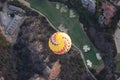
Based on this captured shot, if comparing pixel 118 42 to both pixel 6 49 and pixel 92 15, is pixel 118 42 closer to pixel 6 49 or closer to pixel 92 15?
pixel 92 15

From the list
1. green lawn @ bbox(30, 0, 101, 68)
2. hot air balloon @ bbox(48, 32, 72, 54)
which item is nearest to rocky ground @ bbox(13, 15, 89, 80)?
green lawn @ bbox(30, 0, 101, 68)

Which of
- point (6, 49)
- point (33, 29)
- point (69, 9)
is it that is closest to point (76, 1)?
point (69, 9)

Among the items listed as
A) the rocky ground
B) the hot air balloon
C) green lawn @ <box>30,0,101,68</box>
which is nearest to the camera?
the hot air balloon

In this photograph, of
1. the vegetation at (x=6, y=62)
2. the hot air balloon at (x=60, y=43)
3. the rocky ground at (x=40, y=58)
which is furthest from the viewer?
the rocky ground at (x=40, y=58)

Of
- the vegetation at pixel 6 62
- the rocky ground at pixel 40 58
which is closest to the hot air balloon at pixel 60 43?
the rocky ground at pixel 40 58

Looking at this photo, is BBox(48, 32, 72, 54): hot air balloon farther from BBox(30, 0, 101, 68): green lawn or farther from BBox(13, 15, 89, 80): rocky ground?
BBox(30, 0, 101, 68): green lawn

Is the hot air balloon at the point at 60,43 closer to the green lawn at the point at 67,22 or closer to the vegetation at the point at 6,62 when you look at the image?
the green lawn at the point at 67,22

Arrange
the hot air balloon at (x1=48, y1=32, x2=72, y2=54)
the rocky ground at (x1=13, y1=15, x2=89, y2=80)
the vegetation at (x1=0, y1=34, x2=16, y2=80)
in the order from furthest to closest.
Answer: the rocky ground at (x1=13, y1=15, x2=89, y2=80), the vegetation at (x1=0, y1=34, x2=16, y2=80), the hot air balloon at (x1=48, y1=32, x2=72, y2=54)
